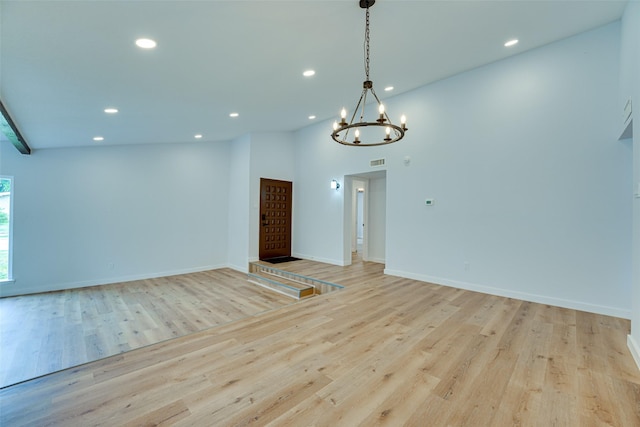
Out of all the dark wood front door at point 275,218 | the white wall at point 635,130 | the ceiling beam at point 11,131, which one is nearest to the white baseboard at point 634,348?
the white wall at point 635,130

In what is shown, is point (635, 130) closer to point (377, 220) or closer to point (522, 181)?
point (522, 181)

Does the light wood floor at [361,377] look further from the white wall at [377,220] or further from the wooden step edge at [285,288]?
the white wall at [377,220]

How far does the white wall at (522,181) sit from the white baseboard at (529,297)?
0.6 inches

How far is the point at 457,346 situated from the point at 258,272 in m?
4.79

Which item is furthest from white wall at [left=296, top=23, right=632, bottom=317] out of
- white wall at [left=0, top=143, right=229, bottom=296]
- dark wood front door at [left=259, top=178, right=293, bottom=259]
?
white wall at [left=0, top=143, right=229, bottom=296]

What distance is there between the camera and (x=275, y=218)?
7.39m

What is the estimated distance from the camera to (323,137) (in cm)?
695

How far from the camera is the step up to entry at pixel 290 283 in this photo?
4.89 meters

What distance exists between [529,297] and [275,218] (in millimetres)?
5580

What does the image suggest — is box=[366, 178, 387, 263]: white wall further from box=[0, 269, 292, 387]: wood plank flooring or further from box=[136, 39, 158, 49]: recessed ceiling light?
box=[136, 39, 158, 49]: recessed ceiling light

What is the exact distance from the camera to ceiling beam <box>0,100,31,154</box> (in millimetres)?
3564

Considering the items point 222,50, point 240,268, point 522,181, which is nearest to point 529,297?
point 522,181

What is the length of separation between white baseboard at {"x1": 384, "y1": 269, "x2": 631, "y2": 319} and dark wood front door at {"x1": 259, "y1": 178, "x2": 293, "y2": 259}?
351cm

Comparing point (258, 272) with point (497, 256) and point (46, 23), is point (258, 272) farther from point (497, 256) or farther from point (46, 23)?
point (46, 23)
